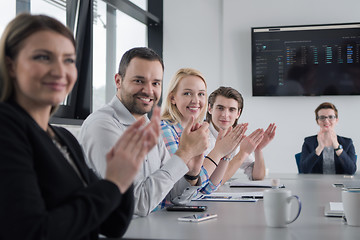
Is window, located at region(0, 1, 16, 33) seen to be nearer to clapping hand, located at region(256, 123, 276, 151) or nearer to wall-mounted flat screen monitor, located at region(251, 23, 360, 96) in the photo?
clapping hand, located at region(256, 123, 276, 151)

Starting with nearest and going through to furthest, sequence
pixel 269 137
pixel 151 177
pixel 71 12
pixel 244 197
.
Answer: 1. pixel 151 177
2. pixel 244 197
3. pixel 269 137
4. pixel 71 12

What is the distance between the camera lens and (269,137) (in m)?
3.21

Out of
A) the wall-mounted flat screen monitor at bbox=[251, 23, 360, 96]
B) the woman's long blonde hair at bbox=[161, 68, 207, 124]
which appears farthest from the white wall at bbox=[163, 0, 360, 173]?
the woman's long blonde hair at bbox=[161, 68, 207, 124]

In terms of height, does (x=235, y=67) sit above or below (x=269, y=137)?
above

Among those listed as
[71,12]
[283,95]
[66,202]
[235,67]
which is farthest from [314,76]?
[66,202]

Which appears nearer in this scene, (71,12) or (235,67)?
(71,12)

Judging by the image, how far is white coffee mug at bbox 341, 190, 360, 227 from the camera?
56.8 inches

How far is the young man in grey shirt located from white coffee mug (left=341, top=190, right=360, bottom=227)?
0.59 meters

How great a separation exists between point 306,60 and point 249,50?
62 centimetres

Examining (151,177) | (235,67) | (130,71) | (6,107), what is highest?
(235,67)

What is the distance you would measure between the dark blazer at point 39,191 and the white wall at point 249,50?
413 centimetres

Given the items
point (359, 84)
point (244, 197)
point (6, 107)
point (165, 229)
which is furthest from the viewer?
point (359, 84)

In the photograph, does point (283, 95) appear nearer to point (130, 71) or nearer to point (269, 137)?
point (269, 137)

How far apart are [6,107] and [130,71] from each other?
1.06m
